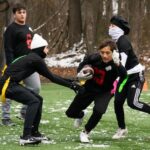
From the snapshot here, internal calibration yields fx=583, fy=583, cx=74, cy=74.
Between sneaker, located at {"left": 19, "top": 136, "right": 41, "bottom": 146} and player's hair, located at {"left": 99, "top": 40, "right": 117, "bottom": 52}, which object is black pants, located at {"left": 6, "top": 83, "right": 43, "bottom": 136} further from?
player's hair, located at {"left": 99, "top": 40, "right": 117, "bottom": 52}

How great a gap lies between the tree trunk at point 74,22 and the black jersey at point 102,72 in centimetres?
2661

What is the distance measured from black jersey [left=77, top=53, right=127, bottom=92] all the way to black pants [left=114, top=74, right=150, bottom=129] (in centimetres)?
34

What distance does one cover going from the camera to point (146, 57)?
33406 millimetres

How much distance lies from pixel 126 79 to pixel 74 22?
2653 cm

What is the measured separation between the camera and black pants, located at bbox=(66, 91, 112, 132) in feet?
28.6

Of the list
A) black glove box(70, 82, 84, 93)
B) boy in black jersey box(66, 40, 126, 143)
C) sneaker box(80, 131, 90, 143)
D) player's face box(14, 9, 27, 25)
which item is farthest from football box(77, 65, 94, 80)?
player's face box(14, 9, 27, 25)

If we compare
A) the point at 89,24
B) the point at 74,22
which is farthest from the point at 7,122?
the point at 74,22

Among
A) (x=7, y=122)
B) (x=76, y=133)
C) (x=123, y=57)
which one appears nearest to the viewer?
(x=123, y=57)

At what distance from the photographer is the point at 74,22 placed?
35562 millimetres

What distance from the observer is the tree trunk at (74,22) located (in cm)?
3531

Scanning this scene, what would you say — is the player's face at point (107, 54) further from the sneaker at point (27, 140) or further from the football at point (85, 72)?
the sneaker at point (27, 140)

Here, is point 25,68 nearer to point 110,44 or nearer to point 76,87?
point 76,87

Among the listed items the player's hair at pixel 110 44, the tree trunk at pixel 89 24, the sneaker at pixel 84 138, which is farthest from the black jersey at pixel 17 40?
the tree trunk at pixel 89 24

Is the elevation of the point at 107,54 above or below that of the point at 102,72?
above
